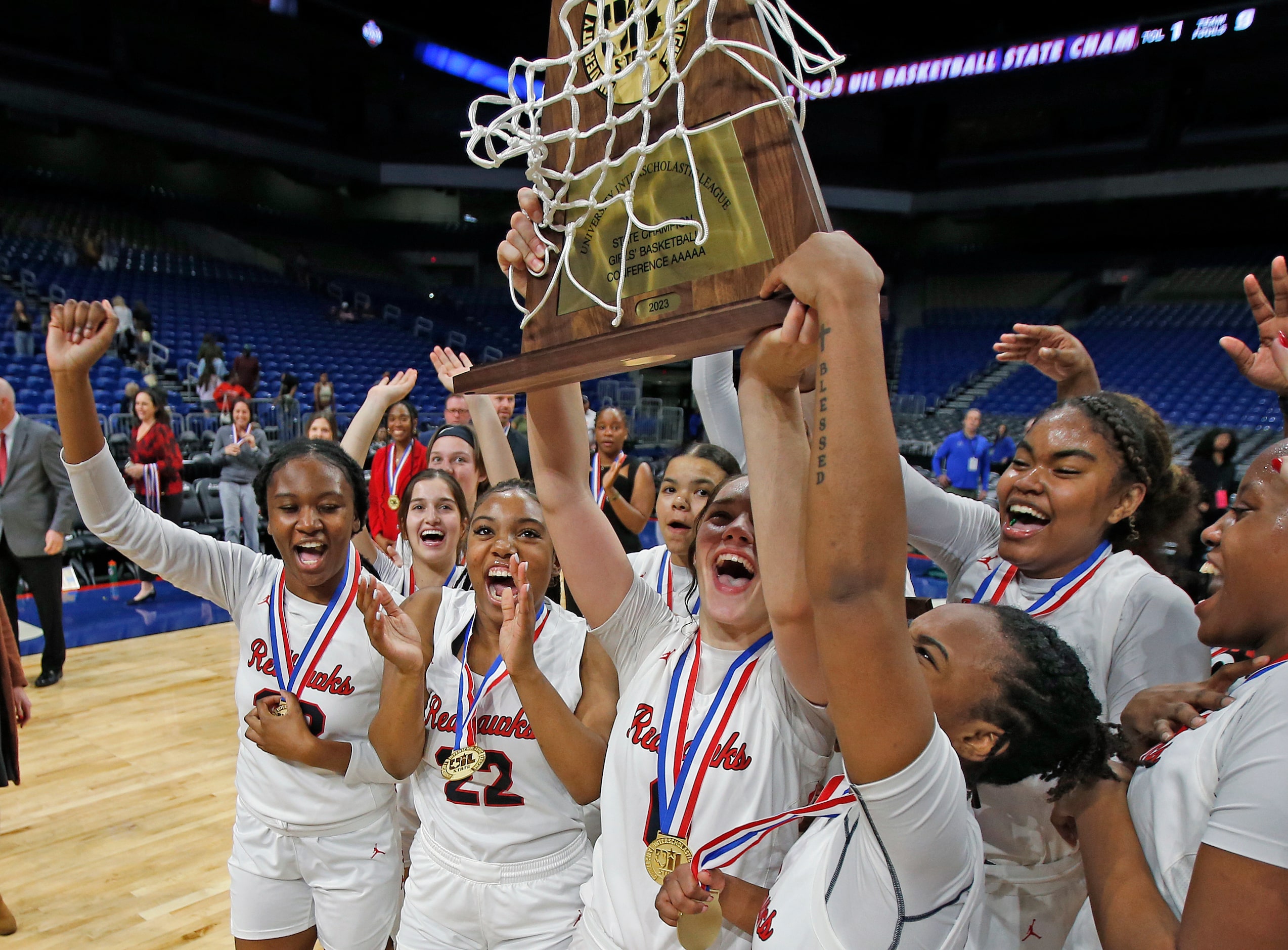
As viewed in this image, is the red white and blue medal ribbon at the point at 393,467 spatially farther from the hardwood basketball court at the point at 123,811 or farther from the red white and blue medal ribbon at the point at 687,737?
the red white and blue medal ribbon at the point at 687,737

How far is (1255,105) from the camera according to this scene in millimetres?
15359

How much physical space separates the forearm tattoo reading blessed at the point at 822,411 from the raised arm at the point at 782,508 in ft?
0.83

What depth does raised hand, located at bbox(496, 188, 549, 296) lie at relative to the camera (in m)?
1.30

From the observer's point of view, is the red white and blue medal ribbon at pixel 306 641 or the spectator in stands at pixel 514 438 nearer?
the red white and blue medal ribbon at pixel 306 641

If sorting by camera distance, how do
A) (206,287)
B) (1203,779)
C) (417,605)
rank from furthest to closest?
1. (206,287)
2. (417,605)
3. (1203,779)

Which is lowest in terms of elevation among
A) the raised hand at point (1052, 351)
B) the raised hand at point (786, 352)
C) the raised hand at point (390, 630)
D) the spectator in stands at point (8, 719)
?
the spectator in stands at point (8, 719)

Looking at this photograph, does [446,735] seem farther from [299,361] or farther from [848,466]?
[299,361]

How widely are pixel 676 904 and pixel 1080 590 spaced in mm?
1039

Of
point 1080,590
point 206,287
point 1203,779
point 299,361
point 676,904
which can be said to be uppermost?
point 206,287

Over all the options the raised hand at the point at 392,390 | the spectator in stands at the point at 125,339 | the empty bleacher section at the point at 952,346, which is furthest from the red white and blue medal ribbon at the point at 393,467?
the empty bleacher section at the point at 952,346

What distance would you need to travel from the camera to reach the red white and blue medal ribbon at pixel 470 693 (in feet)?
5.97

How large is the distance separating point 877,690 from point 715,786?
59 centimetres

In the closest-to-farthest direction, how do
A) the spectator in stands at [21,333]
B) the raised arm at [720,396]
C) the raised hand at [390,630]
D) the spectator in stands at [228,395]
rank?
the raised hand at [390,630], the raised arm at [720,396], the spectator in stands at [228,395], the spectator in stands at [21,333]

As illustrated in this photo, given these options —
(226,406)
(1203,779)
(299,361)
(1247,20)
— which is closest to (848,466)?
(1203,779)
